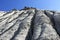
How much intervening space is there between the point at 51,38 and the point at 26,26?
12.4 feet

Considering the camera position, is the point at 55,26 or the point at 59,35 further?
the point at 55,26

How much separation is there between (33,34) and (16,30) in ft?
6.48

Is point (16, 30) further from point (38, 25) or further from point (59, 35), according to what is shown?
point (59, 35)

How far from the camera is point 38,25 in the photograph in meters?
17.1

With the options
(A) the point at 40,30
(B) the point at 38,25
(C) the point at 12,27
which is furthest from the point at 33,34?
(C) the point at 12,27

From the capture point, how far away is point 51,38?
14.1 meters

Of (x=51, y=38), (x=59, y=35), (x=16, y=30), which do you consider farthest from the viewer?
(x=16, y=30)

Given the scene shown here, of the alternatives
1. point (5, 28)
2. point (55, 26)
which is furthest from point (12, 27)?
point (55, 26)

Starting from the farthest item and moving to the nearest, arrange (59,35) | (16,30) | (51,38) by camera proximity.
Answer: (16,30)
(59,35)
(51,38)

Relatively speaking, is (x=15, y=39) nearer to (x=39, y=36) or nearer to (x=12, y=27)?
(x=39, y=36)

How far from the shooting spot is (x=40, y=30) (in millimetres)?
15867

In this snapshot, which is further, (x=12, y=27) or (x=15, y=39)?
(x=12, y=27)

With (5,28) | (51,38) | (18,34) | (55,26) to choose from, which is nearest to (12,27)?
(5,28)

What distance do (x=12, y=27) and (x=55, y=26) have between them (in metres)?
3.63
